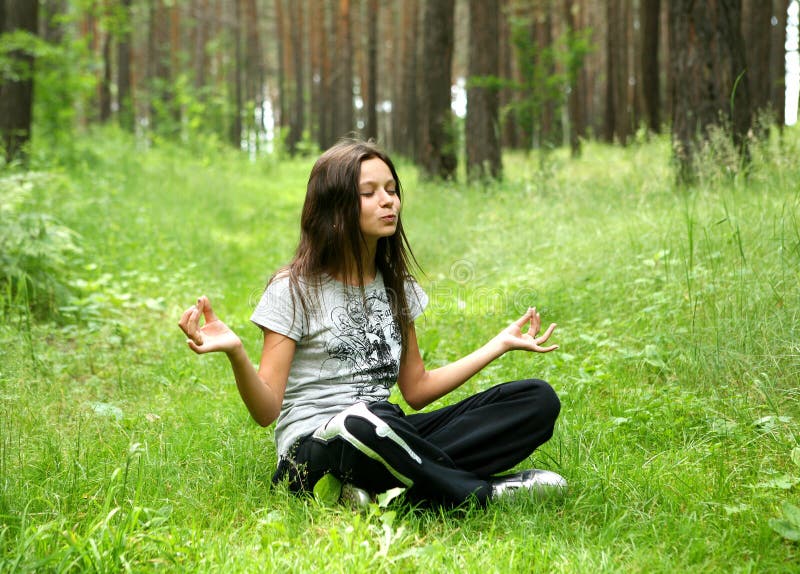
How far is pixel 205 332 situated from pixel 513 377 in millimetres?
2134

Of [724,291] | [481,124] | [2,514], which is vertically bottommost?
[2,514]

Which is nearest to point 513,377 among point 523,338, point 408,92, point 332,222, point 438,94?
point 523,338

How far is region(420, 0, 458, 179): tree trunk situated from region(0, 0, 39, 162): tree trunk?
20.7ft

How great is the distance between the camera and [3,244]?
525cm

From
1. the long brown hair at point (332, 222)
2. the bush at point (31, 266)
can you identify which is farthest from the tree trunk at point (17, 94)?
the long brown hair at point (332, 222)

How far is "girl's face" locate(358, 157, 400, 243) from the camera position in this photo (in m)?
2.83

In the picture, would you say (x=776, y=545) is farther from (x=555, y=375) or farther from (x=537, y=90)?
(x=537, y=90)

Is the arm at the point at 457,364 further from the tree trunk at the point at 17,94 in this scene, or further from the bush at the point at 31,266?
the tree trunk at the point at 17,94

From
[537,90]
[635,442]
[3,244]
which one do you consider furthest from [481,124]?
[635,442]

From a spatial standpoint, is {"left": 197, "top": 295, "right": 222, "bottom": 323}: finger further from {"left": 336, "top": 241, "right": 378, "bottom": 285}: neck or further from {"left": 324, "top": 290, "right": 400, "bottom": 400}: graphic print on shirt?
{"left": 336, "top": 241, "right": 378, "bottom": 285}: neck

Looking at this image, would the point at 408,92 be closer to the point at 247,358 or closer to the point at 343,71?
the point at 343,71

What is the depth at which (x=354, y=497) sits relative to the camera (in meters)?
2.62

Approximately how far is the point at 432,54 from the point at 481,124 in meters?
2.31

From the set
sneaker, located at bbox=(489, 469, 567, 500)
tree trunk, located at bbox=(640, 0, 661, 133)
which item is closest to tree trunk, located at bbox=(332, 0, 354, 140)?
tree trunk, located at bbox=(640, 0, 661, 133)
